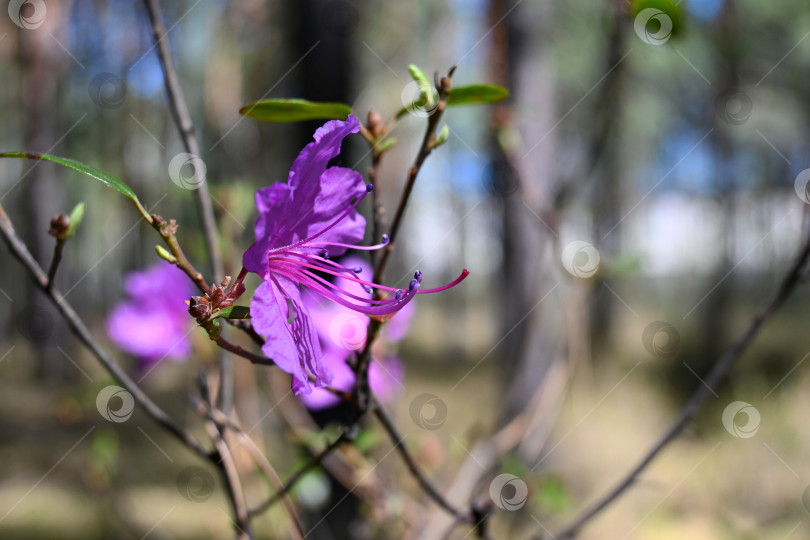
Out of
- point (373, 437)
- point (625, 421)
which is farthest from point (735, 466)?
point (373, 437)

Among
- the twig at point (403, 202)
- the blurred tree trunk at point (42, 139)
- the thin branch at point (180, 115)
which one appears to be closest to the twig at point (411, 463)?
the twig at point (403, 202)

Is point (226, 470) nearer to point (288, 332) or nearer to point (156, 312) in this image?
point (288, 332)

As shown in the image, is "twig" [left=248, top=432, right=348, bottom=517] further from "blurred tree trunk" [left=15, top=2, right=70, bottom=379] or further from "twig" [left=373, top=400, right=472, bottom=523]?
"blurred tree trunk" [left=15, top=2, right=70, bottom=379]

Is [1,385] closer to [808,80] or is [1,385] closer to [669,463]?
[669,463]

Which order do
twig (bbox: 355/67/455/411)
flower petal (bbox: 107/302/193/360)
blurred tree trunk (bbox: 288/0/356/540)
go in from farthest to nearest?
1. blurred tree trunk (bbox: 288/0/356/540)
2. flower petal (bbox: 107/302/193/360)
3. twig (bbox: 355/67/455/411)

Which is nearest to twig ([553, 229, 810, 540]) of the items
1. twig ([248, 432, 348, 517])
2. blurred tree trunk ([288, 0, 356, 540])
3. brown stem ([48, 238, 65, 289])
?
twig ([248, 432, 348, 517])

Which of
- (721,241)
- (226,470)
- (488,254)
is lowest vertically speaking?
(488,254)

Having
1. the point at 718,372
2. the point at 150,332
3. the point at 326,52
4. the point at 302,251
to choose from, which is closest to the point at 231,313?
the point at 302,251
